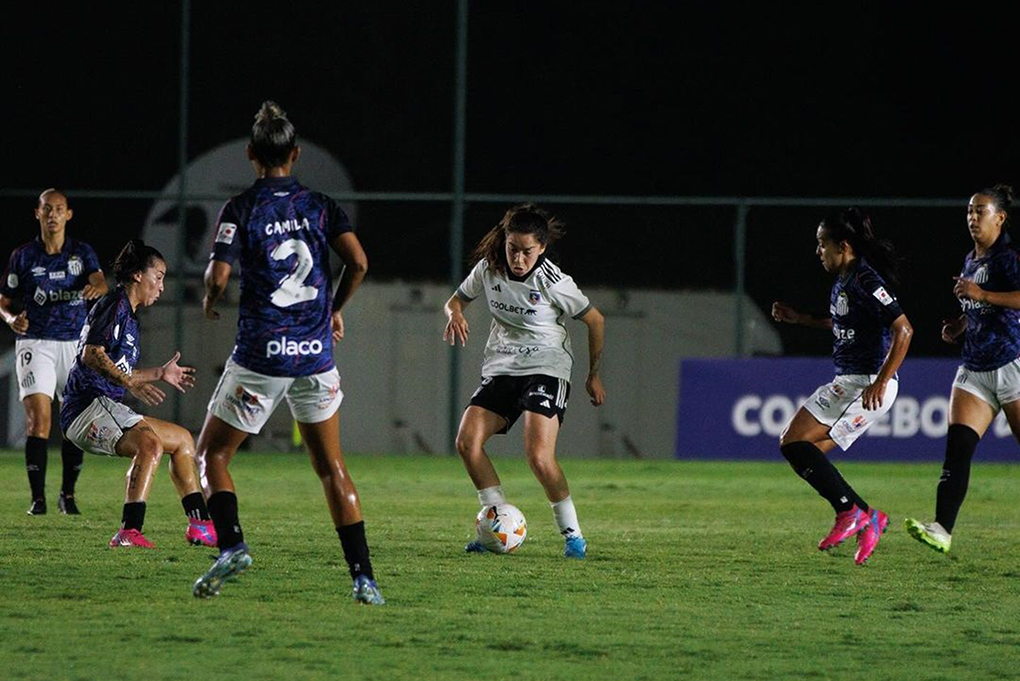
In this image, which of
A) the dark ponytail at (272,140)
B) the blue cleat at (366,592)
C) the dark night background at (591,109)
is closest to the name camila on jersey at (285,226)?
the dark ponytail at (272,140)

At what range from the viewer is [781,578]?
27.4ft

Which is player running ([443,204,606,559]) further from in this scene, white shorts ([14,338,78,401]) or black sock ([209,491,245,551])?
white shorts ([14,338,78,401])

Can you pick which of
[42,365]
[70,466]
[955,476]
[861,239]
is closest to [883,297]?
[861,239]

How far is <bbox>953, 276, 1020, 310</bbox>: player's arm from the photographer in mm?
9070

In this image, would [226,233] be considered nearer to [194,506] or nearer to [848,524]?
[194,506]

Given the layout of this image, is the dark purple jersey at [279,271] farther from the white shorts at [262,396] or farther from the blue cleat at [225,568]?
the blue cleat at [225,568]

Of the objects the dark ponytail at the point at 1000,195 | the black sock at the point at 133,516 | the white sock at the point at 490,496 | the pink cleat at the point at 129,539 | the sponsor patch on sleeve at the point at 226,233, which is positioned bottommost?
the pink cleat at the point at 129,539

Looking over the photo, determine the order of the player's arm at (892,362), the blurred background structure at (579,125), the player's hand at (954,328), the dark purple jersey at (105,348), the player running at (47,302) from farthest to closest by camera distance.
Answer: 1. the blurred background structure at (579,125)
2. the player running at (47,302)
3. the player's hand at (954,328)
4. the dark purple jersey at (105,348)
5. the player's arm at (892,362)

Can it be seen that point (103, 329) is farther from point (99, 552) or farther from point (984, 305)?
point (984, 305)

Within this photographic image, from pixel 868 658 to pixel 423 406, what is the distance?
1436 centimetres

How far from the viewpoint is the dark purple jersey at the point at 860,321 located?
9.15 m

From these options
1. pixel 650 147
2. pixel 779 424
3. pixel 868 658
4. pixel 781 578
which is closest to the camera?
pixel 868 658

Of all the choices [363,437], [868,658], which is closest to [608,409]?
[363,437]

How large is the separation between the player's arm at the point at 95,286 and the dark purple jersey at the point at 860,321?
4906 mm
